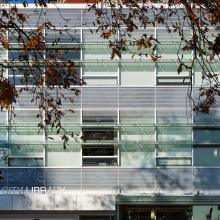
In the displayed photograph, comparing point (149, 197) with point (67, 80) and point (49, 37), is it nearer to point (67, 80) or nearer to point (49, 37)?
point (49, 37)

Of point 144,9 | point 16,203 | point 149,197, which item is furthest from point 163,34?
point 144,9

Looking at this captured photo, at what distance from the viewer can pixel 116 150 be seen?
1369 inches

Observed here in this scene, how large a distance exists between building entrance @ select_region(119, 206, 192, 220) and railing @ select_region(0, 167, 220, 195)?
81cm

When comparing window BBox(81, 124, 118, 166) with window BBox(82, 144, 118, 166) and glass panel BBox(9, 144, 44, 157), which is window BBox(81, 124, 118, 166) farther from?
glass panel BBox(9, 144, 44, 157)

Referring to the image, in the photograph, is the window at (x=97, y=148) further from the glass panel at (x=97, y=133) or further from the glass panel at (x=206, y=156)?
the glass panel at (x=206, y=156)

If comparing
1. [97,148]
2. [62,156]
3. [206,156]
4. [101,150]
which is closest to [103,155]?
[101,150]

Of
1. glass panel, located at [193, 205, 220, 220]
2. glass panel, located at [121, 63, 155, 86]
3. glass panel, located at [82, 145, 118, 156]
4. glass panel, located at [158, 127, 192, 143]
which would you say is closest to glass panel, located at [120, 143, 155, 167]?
glass panel, located at [82, 145, 118, 156]

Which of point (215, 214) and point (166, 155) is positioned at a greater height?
point (166, 155)

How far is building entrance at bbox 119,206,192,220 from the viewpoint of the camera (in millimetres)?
35269

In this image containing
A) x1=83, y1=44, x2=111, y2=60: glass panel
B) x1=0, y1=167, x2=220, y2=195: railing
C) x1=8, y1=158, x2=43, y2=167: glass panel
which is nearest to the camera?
x1=0, y1=167, x2=220, y2=195: railing

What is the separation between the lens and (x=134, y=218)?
35594mm

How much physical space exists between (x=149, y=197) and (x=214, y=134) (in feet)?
10.8

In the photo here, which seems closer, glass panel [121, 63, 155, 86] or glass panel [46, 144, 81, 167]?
glass panel [46, 144, 81, 167]

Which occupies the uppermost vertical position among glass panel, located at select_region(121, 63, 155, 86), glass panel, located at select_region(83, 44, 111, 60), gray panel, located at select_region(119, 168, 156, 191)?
glass panel, located at select_region(83, 44, 111, 60)
